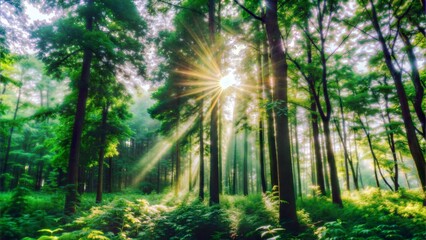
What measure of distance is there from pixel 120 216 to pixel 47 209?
4771 millimetres

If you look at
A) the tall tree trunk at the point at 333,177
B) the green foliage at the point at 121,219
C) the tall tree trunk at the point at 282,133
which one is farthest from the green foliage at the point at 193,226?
the tall tree trunk at the point at 333,177

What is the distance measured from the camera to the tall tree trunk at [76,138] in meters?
9.45

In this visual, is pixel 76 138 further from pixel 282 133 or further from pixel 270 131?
pixel 270 131

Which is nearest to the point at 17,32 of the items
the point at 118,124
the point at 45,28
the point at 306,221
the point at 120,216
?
the point at 45,28

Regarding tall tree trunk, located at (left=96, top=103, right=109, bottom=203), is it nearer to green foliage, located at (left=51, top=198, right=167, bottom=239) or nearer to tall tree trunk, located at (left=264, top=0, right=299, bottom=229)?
green foliage, located at (left=51, top=198, right=167, bottom=239)

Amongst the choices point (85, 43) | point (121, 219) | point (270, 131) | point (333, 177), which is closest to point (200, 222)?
point (121, 219)

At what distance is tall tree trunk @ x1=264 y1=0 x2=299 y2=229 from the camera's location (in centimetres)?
607

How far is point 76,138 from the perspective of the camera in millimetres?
10227

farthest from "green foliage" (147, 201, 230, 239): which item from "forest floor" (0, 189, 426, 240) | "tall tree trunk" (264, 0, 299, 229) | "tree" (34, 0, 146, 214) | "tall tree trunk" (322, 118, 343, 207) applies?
"tall tree trunk" (322, 118, 343, 207)

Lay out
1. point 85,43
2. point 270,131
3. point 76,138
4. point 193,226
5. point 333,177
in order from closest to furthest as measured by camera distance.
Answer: point 193,226 < point 85,43 < point 333,177 < point 76,138 < point 270,131

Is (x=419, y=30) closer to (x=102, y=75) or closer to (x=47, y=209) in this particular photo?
(x=102, y=75)

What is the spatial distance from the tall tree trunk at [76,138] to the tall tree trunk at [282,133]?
7677 mm

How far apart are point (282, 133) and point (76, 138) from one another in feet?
29.8

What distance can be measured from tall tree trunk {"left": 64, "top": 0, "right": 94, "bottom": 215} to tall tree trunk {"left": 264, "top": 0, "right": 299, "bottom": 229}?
768cm
